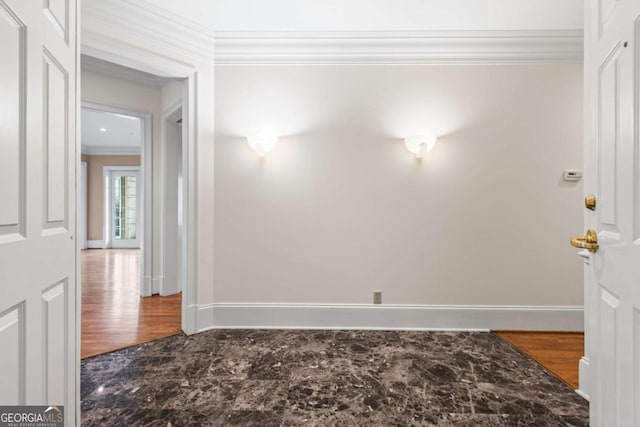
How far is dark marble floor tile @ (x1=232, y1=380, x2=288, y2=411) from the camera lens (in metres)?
1.62

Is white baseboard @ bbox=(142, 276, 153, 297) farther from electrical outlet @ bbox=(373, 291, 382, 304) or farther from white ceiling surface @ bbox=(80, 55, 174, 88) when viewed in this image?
electrical outlet @ bbox=(373, 291, 382, 304)

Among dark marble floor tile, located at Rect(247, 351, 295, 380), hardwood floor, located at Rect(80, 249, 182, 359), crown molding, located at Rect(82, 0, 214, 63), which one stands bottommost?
dark marble floor tile, located at Rect(247, 351, 295, 380)

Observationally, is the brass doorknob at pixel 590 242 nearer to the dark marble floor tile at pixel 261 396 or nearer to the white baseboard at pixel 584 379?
the white baseboard at pixel 584 379

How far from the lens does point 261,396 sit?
1709 millimetres

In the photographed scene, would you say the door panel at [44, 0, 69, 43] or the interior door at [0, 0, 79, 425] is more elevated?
the door panel at [44, 0, 69, 43]

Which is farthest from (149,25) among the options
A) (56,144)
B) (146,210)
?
(146,210)

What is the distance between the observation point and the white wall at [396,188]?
2.67 meters

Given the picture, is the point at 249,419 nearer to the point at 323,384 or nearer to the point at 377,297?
the point at 323,384

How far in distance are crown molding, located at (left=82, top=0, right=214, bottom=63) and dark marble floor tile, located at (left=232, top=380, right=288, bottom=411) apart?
276 centimetres

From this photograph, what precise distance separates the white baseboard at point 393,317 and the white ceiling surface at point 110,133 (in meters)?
4.13

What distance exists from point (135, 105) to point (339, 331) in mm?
3628

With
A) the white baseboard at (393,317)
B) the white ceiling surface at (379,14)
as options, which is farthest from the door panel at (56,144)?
the white baseboard at (393,317)

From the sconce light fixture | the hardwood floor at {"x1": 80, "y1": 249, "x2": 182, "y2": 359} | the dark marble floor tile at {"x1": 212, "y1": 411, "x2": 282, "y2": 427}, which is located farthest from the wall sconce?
the hardwood floor at {"x1": 80, "y1": 249, "x2": 182, "y2": 359}

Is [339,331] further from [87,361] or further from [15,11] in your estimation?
[15,11]
